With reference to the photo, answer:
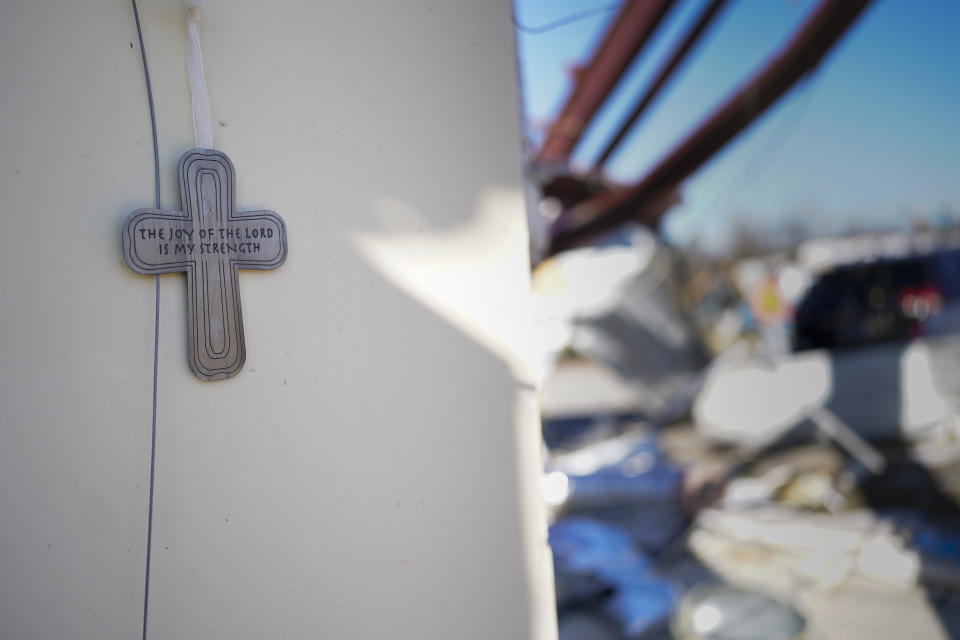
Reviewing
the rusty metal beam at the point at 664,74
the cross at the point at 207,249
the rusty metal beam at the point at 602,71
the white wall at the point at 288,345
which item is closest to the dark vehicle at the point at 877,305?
the rusty metal beam at the point at 664,74

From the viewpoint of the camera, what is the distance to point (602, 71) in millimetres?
5047

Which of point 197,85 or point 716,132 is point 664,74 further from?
point 197,85

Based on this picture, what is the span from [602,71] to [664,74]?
1.64 feet

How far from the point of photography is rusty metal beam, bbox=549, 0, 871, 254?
3818 mm

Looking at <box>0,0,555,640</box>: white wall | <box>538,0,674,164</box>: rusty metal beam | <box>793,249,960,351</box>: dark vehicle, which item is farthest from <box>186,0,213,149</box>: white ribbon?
<box>793,249,960,351</box>: dark vehicle

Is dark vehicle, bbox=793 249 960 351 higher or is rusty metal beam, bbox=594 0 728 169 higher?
rusty metal beam, bbox=594 0 728 169

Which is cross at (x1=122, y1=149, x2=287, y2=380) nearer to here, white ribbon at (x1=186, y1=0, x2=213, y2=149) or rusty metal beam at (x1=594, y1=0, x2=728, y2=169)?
white ribbon at (x1=186, y1=0, x2=213, y2=149)

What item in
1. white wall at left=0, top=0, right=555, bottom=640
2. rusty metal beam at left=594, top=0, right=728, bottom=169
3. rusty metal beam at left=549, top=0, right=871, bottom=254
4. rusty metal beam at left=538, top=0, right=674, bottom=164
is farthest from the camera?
rusty metal beam at left=538, top=0, right=674, bottom=164

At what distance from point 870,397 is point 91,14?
793cm

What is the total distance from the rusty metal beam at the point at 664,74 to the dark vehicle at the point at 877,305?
4093 mm

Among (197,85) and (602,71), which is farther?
(602,71)

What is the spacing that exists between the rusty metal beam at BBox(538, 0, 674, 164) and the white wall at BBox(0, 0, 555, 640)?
3.44 metres

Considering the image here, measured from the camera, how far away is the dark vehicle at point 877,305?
7.93m

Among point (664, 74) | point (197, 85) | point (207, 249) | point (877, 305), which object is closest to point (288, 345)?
point (207, 249)
